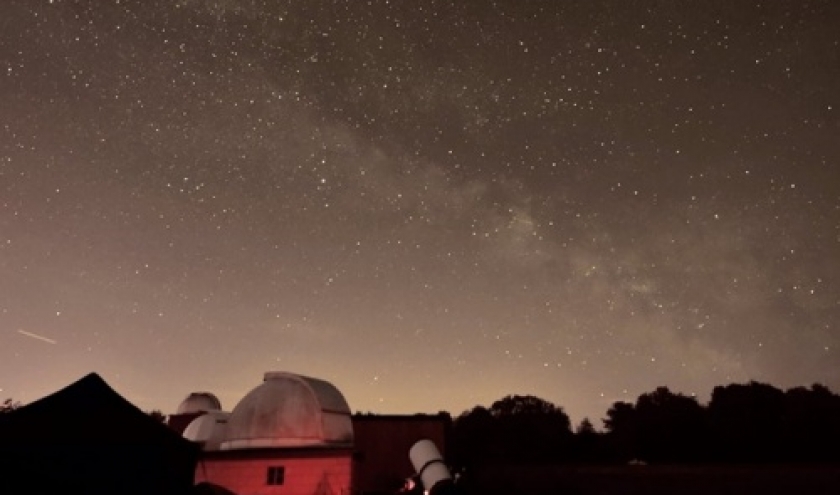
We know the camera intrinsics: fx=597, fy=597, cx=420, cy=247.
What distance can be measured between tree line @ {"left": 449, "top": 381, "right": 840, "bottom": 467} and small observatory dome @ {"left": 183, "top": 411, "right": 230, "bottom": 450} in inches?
1102

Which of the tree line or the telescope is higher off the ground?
the tree line

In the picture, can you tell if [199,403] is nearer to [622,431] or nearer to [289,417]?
[289,417]

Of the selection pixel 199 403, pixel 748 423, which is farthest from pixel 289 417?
pixel 748 423

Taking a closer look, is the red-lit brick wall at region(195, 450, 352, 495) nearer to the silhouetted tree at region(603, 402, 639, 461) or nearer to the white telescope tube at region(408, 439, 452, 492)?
the white telescope tube at region(408, 439, 452, 492)

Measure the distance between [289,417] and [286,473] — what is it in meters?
2.41

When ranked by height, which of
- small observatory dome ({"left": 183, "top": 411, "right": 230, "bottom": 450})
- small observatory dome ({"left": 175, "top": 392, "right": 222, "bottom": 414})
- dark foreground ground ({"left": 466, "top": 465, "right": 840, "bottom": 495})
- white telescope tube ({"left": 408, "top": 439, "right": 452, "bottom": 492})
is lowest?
dark foreground ground ({"left": 466, "top": 465, "right": 840, "bottom": 495})

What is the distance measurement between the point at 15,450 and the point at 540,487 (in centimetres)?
2475

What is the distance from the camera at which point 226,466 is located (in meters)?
22.2

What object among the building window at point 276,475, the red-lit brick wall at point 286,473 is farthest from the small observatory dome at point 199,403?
the building window at point 276,475

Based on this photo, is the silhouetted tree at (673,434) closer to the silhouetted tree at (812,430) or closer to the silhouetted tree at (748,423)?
the silhouetted tree at (748,423)

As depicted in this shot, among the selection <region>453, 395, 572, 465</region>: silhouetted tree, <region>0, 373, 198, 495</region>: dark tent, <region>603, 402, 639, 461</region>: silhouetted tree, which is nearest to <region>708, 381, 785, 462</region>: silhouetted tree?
<region>603, 402, 639, 461</region>: silhouetted tree

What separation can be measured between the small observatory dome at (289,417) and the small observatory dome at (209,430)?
7.66 ft

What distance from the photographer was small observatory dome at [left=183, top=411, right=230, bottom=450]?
26.1m

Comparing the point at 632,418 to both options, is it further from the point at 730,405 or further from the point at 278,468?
the point at 278,468
